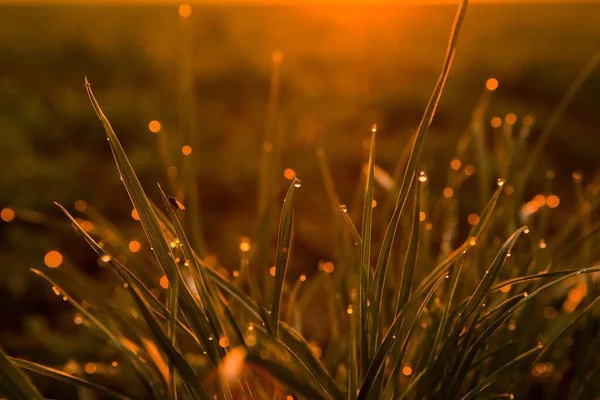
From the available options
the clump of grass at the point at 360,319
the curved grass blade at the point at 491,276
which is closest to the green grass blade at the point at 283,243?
the clump of grass at the point at 360,319

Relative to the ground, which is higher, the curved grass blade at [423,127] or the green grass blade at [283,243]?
the curved grass blade at [423,127]

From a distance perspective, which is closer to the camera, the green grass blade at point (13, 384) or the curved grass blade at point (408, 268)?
the green grass blade at point (13, 384)

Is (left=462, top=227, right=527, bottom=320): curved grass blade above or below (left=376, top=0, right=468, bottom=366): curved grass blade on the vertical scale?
below

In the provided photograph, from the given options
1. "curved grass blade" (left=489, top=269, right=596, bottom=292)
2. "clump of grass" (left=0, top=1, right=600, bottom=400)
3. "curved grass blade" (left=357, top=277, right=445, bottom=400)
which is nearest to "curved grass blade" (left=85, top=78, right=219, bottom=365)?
"clump of grass" (left=0, top=1, right=600, bottom=400)

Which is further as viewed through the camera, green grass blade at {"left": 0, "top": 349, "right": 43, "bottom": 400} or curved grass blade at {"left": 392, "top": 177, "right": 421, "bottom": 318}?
curved grass blade at {"left": 392, "top": 177, "right": 421, "bottom": 318}

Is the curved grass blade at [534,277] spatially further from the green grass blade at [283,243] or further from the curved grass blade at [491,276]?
the green grass blade at [283,243]

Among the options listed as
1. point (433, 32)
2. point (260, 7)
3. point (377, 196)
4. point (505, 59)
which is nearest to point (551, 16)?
point (433, 32)

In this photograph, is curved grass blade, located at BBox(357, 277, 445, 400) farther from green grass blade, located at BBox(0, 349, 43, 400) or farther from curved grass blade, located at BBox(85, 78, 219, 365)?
green grass blade, located at BBox(0, 349, 43, 400)

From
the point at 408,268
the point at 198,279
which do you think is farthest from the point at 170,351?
the point at 408,268

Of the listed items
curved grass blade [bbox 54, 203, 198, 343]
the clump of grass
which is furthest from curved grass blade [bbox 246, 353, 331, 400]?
curved grass blade [bbox 54, 203, 198, 343]
